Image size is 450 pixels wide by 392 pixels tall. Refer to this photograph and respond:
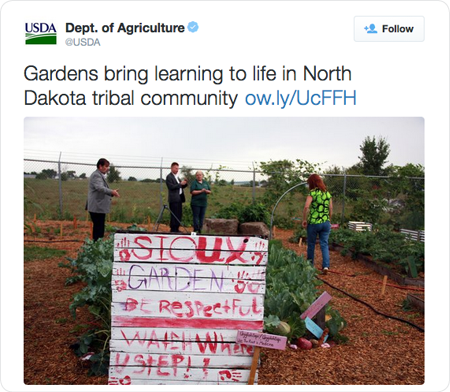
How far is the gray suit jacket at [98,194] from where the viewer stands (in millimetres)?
7059

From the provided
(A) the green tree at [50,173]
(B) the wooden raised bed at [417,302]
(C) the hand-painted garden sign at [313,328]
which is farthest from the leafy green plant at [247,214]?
(C) the hand-painted garden sign at [313,328]

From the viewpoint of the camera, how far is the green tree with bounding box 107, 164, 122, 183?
14.3 metres

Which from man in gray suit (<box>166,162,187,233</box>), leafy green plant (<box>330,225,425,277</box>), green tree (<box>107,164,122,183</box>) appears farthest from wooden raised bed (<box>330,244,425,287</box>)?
green tree (<box>107,164,122,183</box>)

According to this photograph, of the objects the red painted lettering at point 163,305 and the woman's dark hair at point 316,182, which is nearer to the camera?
the red painted lettering at point 163,305

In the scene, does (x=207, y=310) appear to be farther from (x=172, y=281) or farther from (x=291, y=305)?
(x=291, y=305)

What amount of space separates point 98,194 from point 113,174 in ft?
25.2

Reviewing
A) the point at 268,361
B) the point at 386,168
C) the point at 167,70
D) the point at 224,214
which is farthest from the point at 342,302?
the point at 386,168

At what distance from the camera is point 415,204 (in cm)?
1375

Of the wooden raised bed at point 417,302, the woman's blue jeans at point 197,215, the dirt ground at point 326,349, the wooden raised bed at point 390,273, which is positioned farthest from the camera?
A: the woman's blue jeans at point 197,215

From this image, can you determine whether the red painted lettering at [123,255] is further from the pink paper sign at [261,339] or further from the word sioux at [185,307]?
the pink paper sign at [261,339]

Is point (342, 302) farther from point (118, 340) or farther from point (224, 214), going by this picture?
point (224, 214)

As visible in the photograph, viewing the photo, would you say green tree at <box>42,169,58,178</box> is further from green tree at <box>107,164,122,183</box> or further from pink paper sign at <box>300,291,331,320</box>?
pink paper sign at <box>300,291,331,320</box>

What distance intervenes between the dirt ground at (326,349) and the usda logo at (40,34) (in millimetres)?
2866

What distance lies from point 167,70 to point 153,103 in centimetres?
37
